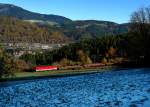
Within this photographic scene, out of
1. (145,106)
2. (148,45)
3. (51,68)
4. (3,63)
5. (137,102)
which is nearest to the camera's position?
(145,106)

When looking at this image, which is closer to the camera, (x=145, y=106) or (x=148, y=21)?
(x=145, y=106)

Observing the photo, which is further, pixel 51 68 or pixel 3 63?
pixel 51 68

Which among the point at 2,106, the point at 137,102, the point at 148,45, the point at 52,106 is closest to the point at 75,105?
the point at 52,106

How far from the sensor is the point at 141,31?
150m

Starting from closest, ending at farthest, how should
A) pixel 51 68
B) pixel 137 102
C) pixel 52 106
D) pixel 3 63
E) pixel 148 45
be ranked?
1. pixel 137 102
2. pixel 52 106
3. pixel 3 63
4. pixel 148 45
5. pixel 51 68

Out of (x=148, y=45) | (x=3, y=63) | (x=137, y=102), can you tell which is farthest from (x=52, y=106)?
(x=148, y=45)

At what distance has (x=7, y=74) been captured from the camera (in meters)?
107

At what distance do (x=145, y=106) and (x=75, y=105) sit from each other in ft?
25.7

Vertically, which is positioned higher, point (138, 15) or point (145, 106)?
point (138, 15)

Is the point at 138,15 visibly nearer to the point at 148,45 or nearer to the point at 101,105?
the point at 148,45

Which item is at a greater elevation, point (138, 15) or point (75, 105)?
point (138, 15)

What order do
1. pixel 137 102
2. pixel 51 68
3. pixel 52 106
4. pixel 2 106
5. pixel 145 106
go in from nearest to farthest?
pixel 145 106 < pixel 137 102 < pixel 52 106 < pixel 2 106 < pixel 51 68

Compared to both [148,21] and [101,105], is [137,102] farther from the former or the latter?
[148,21]

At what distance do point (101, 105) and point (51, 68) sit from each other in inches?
4901
